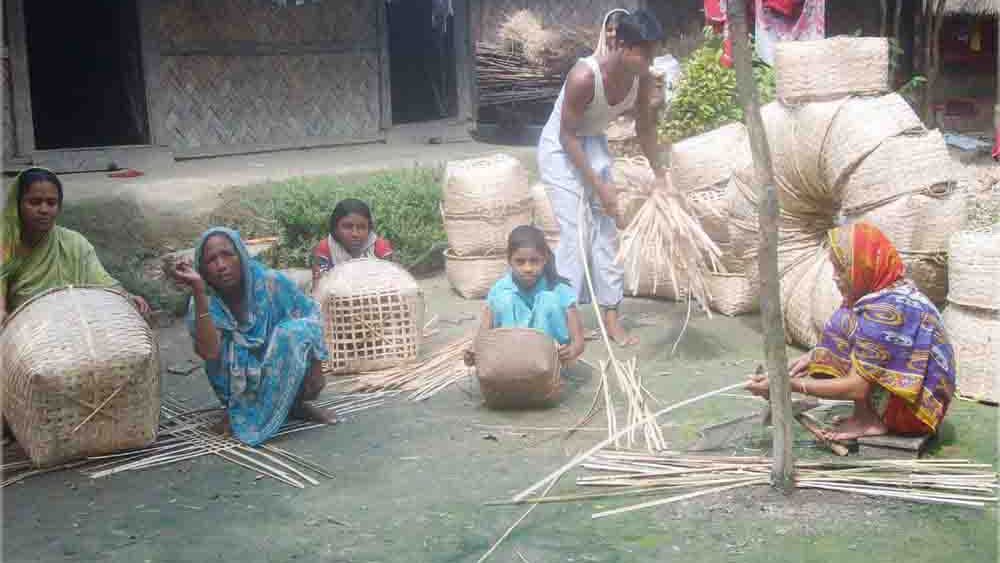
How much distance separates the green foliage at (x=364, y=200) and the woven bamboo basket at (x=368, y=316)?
2.14 metres

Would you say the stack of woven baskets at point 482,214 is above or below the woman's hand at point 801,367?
above

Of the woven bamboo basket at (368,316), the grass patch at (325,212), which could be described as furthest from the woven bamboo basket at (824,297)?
the grass patch at (325,212)

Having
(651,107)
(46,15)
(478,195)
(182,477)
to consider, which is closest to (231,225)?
(478,195)

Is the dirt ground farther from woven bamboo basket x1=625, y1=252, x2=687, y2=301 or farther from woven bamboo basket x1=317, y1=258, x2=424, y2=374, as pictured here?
woven bamboo basket x1=625, y1=252, x2=687, y2=301

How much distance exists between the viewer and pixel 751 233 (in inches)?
219

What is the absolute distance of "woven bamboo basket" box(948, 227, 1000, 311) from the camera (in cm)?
420

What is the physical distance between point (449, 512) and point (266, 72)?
24.2ft

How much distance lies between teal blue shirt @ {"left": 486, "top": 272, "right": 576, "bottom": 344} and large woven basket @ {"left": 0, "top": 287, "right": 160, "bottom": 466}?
1516 millimetres

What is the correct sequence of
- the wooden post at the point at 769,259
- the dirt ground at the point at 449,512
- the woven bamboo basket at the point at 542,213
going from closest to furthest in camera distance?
1. the dirt ground at the point at 449,512
2. the wooden post at the point at 769,259
3. the woven bamboo basket at the point at 542,213

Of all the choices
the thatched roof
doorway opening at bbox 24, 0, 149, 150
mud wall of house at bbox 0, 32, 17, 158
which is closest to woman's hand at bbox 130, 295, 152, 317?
mud wall of house at bbox 0, 32, 17, 158

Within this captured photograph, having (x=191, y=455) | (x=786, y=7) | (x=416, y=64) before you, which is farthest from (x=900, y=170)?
(x=416, y=64)

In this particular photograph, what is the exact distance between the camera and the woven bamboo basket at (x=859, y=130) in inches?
191

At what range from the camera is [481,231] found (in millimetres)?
6699

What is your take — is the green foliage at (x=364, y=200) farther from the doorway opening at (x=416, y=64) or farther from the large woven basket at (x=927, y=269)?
the doorway opening at (x=416, y=64)
